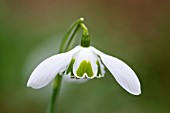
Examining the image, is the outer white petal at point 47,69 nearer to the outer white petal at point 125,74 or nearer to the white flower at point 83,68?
the white flower at point 83,68

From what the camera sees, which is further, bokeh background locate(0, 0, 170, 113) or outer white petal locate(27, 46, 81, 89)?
bokeh background locate(0, 0, 170, 113)

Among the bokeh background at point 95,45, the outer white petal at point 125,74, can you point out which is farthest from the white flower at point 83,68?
the bokeh background at point 95,45

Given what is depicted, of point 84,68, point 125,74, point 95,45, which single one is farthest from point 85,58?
point 95,45

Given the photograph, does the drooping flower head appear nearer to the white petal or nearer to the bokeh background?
the white petal

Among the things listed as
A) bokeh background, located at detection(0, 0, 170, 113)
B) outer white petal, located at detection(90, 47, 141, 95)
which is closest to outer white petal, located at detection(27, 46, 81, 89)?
outer white petal, located at detection(90, 47, 141, 95)

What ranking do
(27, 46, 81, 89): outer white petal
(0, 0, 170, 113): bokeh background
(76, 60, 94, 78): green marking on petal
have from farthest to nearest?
(0, 0, 170, 113): bokeh background
(76, 60, 94, 78): green marking on petal
(27, 46, 81, 89): outer white petal

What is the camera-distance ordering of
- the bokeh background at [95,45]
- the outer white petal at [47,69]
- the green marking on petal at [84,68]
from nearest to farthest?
1. the outer white petal at [47,69]
2. the green marking on petal at [84,68]
3. the bokeh background at [95,45]
